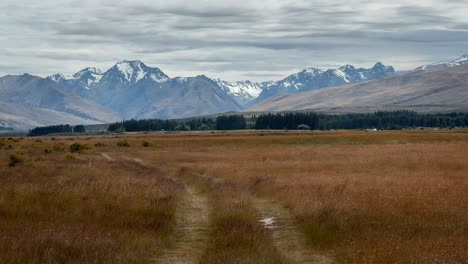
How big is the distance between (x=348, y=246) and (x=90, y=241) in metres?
7.18

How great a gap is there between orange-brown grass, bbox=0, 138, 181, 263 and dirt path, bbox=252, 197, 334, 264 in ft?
11.6

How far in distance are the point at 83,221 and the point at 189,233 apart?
3386 mm

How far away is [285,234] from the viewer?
19844 millimetres

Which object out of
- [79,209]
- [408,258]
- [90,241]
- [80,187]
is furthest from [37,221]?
[408,258]

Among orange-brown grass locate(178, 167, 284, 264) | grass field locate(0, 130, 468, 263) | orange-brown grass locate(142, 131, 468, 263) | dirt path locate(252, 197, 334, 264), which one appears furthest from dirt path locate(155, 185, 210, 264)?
orange-brown grass locate(142, 131, 468, 263)

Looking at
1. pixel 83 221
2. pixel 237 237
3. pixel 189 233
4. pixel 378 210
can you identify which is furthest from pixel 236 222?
pixel 378 210

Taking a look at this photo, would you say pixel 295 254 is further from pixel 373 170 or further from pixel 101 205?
pixel 373 170

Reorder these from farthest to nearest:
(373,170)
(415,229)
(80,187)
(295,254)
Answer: (373,170) → (80,187) → (415,229) → (295,254)

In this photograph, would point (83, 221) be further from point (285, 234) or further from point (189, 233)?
point (285, 234)

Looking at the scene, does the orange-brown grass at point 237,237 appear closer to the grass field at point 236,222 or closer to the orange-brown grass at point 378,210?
the grass field at point 236,222

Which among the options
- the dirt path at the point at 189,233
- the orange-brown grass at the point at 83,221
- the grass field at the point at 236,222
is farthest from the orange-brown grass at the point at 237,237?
the orange-brown grass at the point at 83,221

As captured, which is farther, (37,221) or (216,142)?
(216,142)

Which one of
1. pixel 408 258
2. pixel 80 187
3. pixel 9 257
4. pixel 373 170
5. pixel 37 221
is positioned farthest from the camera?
pixel 373 170

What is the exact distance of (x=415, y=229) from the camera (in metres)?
19.9
